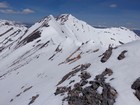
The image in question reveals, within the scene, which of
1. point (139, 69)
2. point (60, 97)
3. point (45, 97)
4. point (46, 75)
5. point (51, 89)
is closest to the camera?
point (139, 69)

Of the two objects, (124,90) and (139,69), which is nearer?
(124,90)

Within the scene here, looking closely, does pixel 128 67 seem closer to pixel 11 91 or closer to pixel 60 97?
pixel 60 97

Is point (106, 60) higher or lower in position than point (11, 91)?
higher

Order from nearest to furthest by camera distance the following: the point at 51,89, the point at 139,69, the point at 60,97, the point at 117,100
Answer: the point at 117,100, the point at 139,69, the point at 60,97, the point at 51,89

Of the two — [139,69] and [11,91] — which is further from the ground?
[139,69]

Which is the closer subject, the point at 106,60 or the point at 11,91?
the point at 106,60

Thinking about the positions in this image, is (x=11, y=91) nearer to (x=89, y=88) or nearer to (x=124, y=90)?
(x=89, y=88)

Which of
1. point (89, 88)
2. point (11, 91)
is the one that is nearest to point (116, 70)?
point (89, 88)

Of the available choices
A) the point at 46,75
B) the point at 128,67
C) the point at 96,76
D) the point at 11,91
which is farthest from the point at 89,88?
the point at 11,91

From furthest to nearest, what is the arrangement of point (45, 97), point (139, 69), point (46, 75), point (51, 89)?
point (46, 75), point (51, 89), point (45, 97), point (139, 69)
